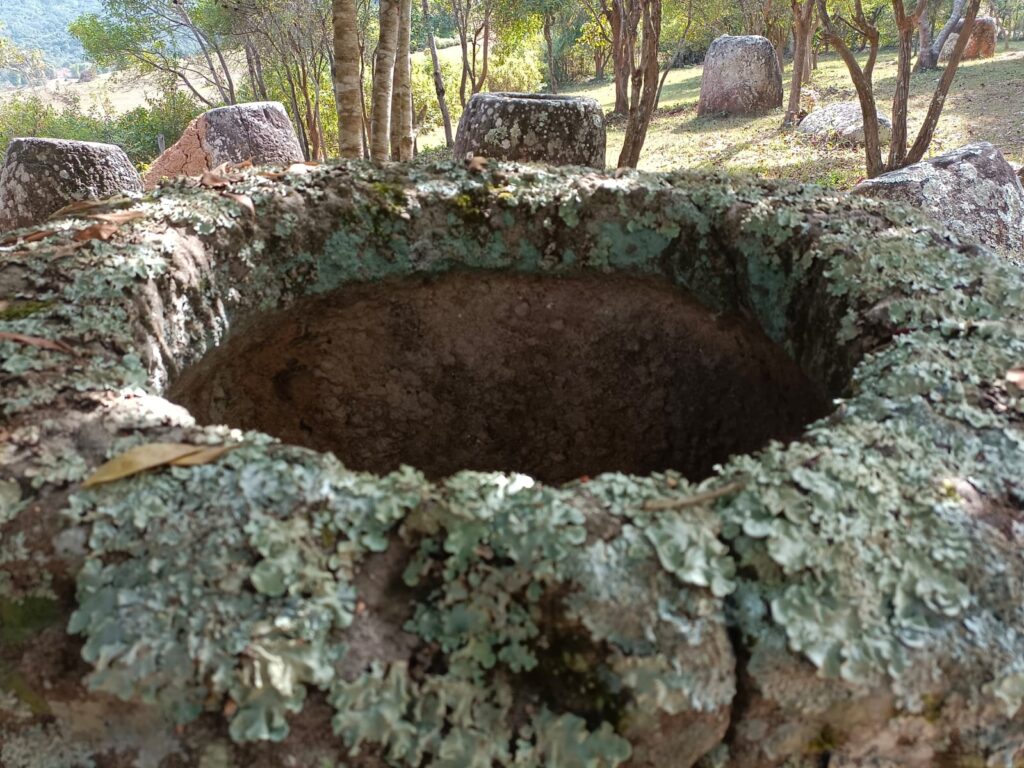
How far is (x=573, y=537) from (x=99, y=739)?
71cm

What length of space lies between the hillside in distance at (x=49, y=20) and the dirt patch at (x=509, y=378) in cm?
10496

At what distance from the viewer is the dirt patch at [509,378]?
7.91 ft

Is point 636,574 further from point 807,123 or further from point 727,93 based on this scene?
point 727,93

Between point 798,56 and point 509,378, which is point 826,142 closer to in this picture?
point 798,56

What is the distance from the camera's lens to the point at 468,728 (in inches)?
Answer: 39.1

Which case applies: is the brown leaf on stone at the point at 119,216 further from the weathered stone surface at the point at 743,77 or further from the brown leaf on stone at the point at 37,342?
the weathered stone surface at the point at 743,77

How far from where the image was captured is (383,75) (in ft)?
17.3

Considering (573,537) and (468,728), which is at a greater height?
(573,537)

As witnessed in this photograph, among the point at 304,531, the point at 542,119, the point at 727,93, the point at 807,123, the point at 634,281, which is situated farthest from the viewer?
the point at 727,93

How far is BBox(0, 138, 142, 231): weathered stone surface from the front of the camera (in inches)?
194

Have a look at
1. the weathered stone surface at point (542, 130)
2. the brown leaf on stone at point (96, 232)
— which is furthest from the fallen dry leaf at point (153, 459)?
the weathered stone surface at point (542, 130)

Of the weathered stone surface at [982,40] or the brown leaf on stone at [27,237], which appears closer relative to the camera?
the brown leaf on stone at [27,237]

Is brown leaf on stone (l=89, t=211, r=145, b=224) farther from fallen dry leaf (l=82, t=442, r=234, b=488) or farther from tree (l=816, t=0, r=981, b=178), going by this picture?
tree (l=816, t=0, r=981, b=178)

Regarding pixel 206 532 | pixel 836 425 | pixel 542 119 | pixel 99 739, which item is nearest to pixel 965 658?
pixel 836 425
